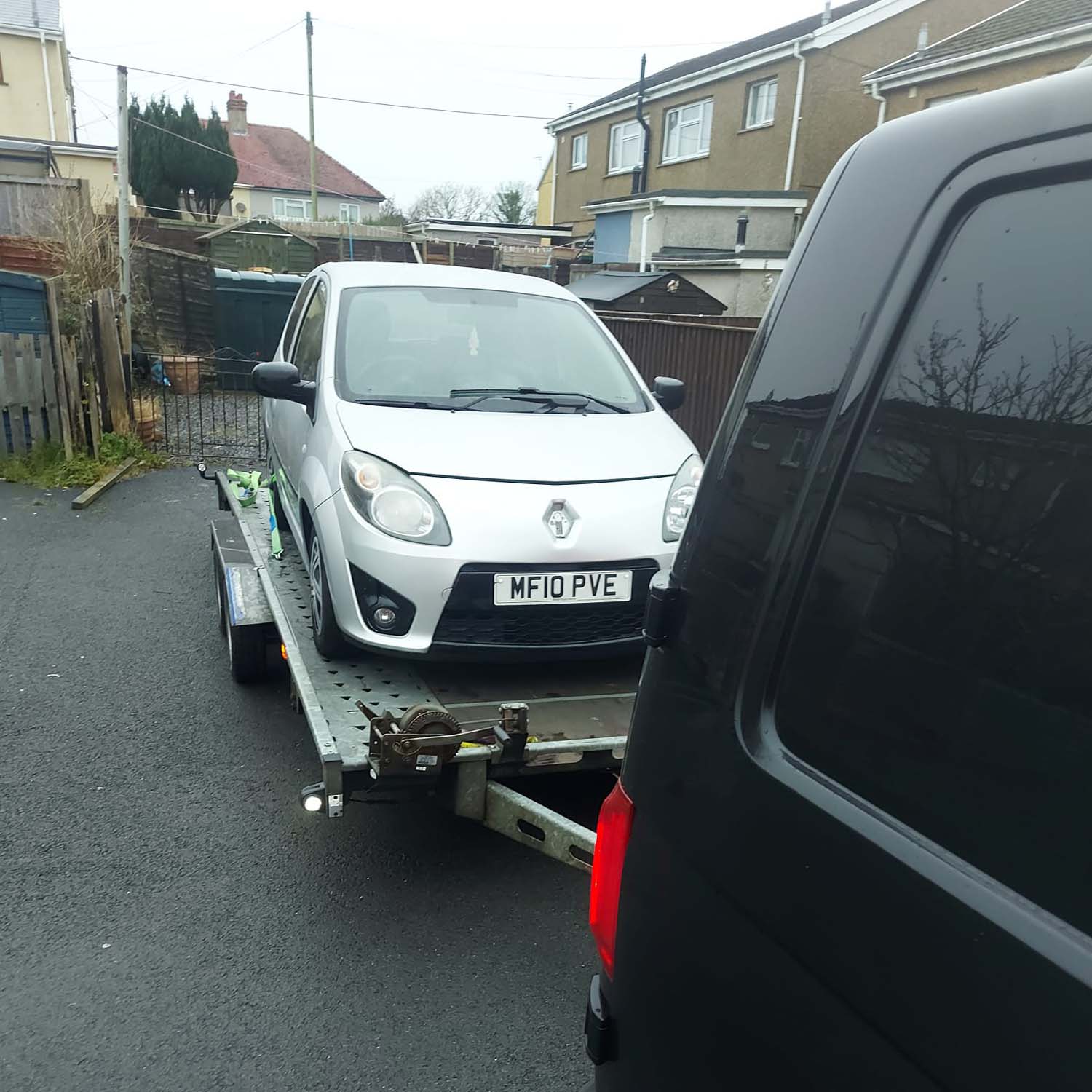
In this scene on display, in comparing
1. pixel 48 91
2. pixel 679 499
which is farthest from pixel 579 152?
pixel 679 499

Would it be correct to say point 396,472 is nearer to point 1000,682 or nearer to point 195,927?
point 195,927

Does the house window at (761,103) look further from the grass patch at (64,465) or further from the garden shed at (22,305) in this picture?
the grass patch at (64,465)

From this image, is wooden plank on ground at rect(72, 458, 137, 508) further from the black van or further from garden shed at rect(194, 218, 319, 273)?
garden shed at rect(194, 218, 319, 273)

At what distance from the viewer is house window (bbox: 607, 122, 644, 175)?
30.0 meters

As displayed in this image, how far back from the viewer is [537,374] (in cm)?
449

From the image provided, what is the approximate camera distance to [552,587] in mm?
3449

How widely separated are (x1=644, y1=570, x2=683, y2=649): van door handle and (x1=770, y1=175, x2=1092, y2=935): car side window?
25 cm

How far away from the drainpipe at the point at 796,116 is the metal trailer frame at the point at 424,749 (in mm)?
22669

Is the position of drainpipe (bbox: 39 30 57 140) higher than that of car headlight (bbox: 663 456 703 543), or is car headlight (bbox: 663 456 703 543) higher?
drainpipe (bbox: 39 30 57 140)

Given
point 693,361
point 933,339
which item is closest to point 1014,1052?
point 933,339

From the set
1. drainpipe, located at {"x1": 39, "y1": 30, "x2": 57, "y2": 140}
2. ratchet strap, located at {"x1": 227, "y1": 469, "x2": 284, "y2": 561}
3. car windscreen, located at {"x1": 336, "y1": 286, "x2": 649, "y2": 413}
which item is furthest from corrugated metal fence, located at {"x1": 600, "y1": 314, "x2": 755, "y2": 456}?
drainpipe, located at {"x1": 39, "y1": 30, "x2": 57, "y2": 140}

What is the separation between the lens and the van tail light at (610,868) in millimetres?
1542

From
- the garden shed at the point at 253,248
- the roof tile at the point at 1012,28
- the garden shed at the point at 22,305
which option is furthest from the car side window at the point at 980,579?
the garden shed at the point at 253,248

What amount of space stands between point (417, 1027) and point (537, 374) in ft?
9.31
